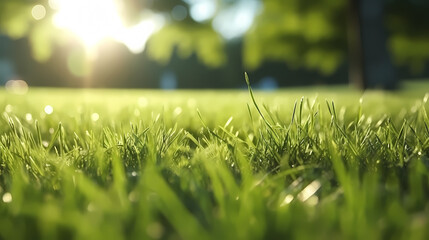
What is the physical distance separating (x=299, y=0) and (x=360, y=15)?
228 centimetres

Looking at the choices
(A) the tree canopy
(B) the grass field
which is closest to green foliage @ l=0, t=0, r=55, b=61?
(A) the tree canopy

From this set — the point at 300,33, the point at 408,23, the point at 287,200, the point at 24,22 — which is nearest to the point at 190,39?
the point at 300,33

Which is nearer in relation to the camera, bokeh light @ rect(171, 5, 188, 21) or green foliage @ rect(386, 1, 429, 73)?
bokeh light @ rect(171, 5, 188, 21)

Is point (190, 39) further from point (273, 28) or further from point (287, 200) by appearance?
point (287, 200)

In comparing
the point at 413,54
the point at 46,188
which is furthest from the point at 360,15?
the point at 46,188

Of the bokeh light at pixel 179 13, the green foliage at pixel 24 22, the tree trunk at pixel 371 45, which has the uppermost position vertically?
the green foliage at pixel 24 22

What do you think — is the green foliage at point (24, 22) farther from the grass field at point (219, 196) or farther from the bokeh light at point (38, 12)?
the grass field at point (219, 196)

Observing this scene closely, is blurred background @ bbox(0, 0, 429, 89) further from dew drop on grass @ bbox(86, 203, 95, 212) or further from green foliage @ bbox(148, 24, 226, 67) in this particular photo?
dew drop on grass @ bbox(86, 203, 95, 212)

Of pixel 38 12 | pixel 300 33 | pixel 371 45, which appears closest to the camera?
pixel 371 45

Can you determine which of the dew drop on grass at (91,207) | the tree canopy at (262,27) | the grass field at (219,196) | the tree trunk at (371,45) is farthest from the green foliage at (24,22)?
the dew drop on grass at (91,207)

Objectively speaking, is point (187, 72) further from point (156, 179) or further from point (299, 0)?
point (156, 179)

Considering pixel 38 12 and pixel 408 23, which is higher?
pixel 38 12

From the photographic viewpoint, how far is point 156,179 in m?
0.77

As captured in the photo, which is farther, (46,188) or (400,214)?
(46,188)
